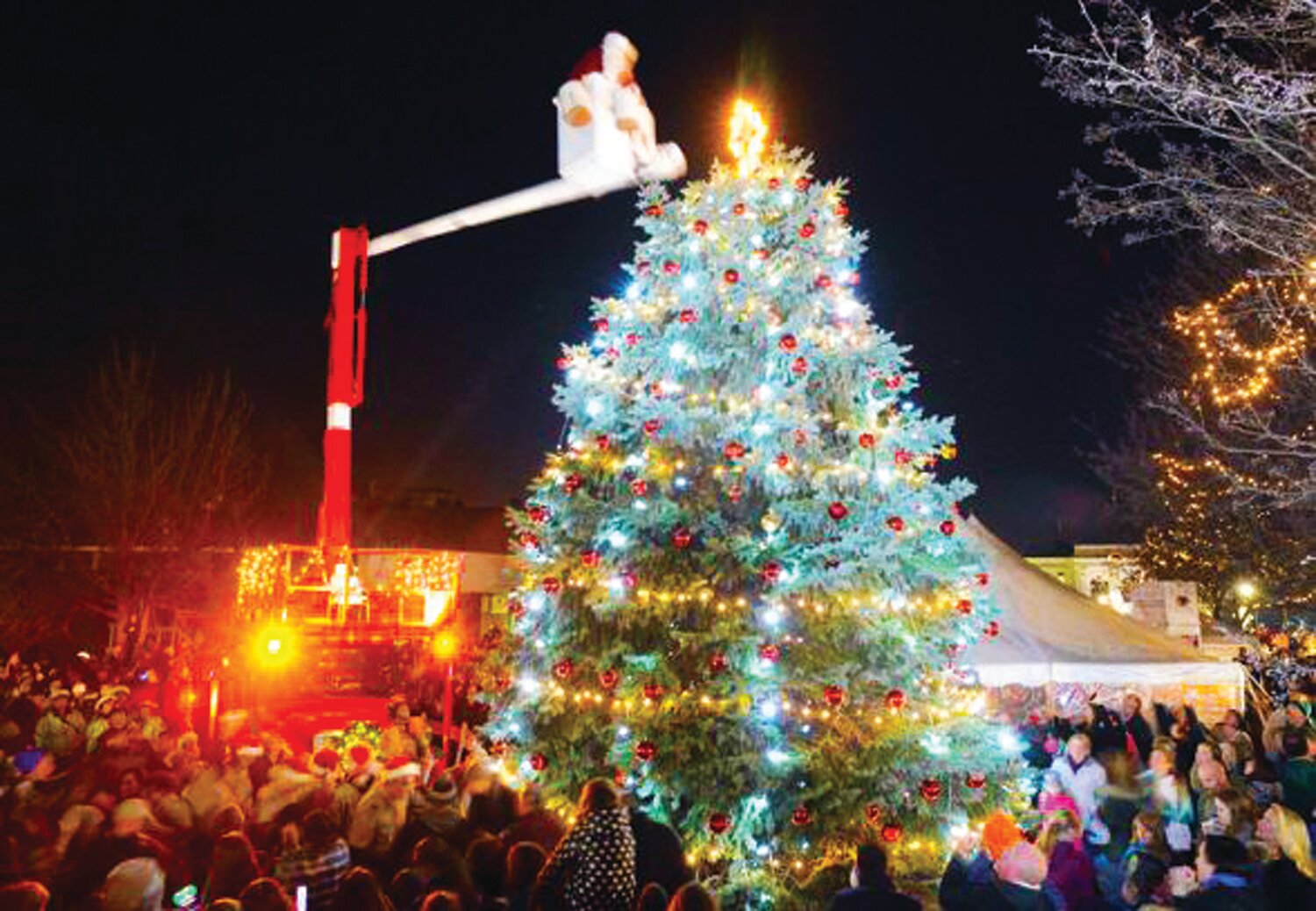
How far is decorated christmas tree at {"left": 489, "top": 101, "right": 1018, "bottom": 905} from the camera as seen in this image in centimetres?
845

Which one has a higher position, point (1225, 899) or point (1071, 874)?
point (1225, 899)

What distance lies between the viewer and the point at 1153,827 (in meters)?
7.80

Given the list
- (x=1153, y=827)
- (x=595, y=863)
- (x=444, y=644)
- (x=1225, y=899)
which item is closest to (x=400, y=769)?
(x=444, y=644)

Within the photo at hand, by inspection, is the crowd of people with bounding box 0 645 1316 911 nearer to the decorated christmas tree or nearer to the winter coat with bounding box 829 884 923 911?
the winter coat with bounding box 829 884 923 911

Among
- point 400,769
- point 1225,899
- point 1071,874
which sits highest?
point 400,769

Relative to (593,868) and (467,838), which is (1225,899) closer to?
(593,868)

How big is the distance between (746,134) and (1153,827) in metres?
6.84

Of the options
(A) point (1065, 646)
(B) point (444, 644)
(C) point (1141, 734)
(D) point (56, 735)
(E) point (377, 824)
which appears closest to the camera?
(E) point (377, 824)

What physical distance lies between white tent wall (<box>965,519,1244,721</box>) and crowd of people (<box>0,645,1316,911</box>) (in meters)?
2.13

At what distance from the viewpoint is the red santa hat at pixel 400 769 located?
28.1 ft

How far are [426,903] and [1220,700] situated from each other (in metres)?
13.8

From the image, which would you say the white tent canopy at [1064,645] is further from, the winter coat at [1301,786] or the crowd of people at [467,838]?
the winter coat at [1301,786]

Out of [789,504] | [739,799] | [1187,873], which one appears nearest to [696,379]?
[789,504]

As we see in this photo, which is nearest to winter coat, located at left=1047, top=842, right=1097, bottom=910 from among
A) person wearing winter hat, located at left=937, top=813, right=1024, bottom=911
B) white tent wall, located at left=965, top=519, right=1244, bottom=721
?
person wearing winter hat, located at left=937, top=813, right=1024, bottom=911
